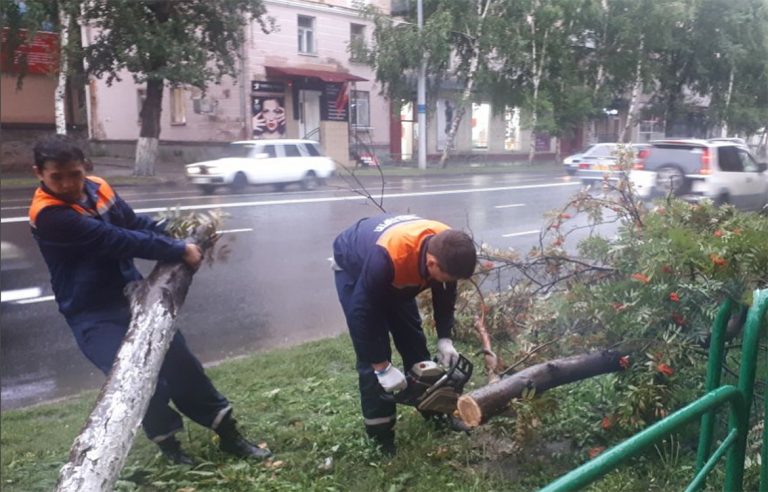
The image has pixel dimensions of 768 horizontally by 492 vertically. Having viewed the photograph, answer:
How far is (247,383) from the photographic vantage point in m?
4.96

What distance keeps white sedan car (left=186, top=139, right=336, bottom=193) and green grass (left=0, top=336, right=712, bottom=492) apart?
1324 millimetres

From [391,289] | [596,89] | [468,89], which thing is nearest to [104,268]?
[391,289]

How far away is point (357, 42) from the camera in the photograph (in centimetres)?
436

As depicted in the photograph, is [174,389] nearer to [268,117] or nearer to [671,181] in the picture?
[268,117]

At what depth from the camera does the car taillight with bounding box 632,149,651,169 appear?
3926mm

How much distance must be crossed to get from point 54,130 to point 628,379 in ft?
13.9

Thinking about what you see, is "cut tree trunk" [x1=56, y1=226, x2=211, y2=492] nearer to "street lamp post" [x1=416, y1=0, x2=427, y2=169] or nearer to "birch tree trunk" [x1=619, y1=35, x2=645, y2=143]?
"street lamp post" [x1=416, y1=0, x2=427, y2=169]

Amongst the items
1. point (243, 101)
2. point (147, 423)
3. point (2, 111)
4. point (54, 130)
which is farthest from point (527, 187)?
point (2, 111)

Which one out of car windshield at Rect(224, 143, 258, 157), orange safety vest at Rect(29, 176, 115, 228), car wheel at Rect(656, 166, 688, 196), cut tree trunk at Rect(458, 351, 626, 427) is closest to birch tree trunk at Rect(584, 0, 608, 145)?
car wheel at Rect(656, 166, 688, 196)

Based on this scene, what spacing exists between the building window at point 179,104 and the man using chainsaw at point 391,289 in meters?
1.91

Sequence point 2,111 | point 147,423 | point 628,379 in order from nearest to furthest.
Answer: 1. point 628,379
2. point 147,423
3. point 2,111

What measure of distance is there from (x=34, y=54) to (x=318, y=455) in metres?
3.41

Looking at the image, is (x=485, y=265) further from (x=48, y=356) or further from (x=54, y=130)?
(x=48, y=356)

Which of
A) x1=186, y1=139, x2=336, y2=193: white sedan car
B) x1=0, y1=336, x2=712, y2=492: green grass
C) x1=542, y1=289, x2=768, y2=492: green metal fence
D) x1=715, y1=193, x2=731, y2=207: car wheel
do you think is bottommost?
x1=0, y1=336, x2=712, y2=492: green grass
